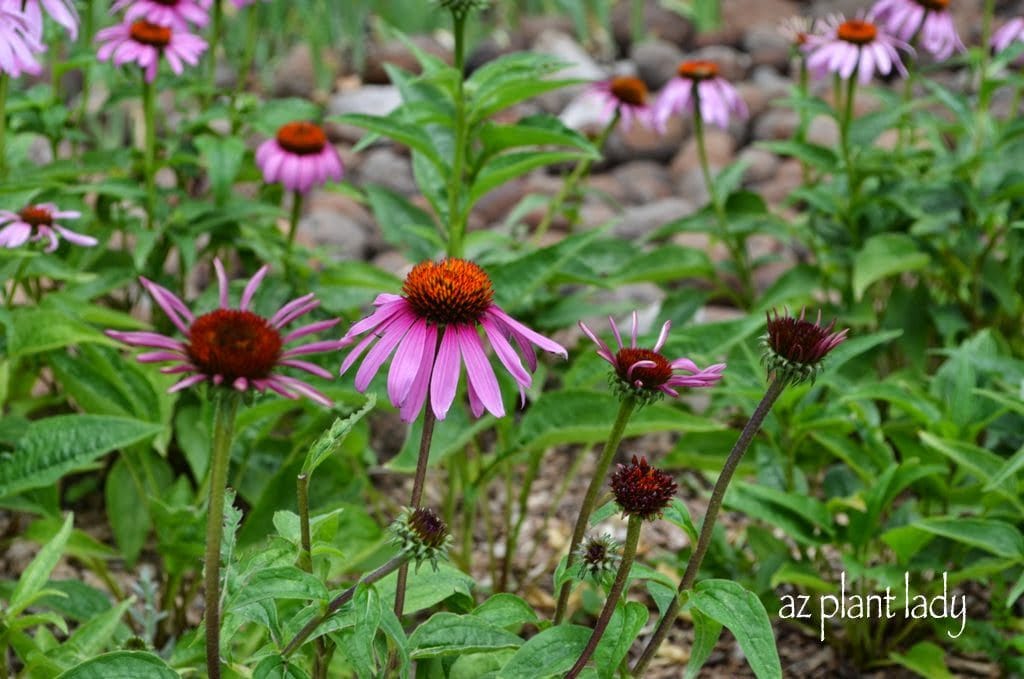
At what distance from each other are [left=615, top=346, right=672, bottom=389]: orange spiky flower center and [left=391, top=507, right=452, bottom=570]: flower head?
23 cm

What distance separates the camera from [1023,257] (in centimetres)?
248

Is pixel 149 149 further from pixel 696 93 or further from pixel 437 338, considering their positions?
pixel 437 338

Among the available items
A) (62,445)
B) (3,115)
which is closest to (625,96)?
(3,115)

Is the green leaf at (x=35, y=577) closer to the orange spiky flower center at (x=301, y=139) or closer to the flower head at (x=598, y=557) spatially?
the flower head at (x=598, y=557)

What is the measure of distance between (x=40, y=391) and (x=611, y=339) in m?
1.26

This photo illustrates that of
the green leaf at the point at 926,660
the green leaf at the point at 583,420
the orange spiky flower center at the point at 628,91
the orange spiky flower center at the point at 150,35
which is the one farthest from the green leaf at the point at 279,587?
the orange spiky flower center at the point at 628,91

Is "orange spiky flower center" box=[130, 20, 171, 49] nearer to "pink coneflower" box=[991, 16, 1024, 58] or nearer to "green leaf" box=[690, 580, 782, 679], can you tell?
"green leaf" box=[690, 580, 782, 679]

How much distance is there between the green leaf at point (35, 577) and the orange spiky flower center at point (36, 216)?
56 cm

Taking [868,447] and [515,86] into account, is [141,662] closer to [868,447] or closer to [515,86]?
[515,86]

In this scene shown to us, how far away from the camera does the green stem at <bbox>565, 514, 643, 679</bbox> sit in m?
1.14

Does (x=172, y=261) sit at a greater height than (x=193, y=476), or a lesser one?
greater

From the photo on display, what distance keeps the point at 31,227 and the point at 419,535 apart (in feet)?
3.56

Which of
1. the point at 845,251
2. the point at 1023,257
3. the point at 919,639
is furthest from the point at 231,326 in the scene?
the point at 1023,257

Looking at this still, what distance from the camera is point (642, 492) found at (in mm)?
1115
